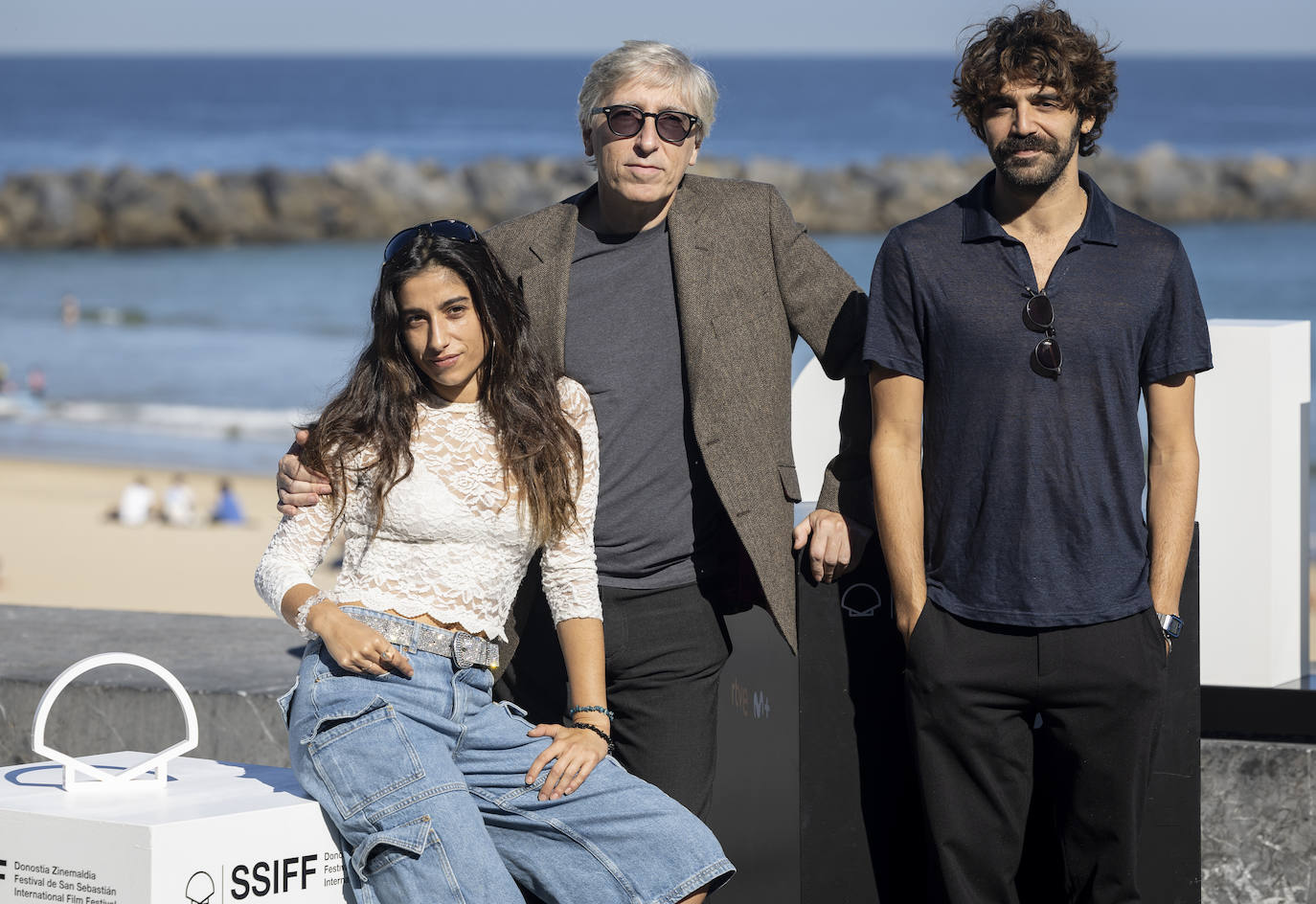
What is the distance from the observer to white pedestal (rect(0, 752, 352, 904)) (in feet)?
6.92

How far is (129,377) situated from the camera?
64.1 ft

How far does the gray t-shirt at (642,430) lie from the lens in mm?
2668

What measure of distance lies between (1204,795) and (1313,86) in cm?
6759

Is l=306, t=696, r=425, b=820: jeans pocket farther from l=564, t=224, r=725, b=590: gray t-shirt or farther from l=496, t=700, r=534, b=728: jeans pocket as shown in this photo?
l=564, t=224, r=725, b=590: gray t-shirt

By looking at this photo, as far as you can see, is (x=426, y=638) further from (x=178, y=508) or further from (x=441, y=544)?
(x=178, y=508)

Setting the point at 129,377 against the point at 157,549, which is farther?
the point at 129,377

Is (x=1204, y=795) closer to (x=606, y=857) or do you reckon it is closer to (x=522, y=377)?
(x=606, y=857)

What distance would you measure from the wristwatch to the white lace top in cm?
89

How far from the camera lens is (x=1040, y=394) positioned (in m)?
2.38

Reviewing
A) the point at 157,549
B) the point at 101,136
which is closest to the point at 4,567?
the point at 157,549

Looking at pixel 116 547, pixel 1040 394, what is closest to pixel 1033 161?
pixel 1040 394

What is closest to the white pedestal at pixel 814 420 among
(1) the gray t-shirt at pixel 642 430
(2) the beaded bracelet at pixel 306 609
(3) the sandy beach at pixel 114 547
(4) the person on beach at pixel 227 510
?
(1) the gray t-shirt at pixel 642 430

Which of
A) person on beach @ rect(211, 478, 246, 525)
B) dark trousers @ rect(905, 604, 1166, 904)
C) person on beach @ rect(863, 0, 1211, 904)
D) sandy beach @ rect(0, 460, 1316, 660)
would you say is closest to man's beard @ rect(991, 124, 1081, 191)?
person on beach @ rect(863, 0, 1211, 904)

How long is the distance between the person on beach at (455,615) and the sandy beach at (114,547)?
6.87m
